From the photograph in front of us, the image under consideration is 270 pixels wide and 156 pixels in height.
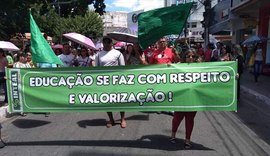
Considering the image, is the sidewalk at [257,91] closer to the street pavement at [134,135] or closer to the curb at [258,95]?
the curb at [258,95]

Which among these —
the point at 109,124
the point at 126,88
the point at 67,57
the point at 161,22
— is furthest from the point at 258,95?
the point at 126,88

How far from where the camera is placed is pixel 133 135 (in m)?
7.29

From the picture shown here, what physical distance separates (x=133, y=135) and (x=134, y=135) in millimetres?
17

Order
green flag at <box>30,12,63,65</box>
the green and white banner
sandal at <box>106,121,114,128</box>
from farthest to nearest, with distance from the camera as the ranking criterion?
sandal at <box>106,121,114,128</box>, green flag at <box>30,12,63,65</box>, the green and white banner

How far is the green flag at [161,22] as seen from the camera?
630 cm

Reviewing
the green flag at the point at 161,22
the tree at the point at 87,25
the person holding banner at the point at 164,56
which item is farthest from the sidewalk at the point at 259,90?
the tree at the point at 87,25

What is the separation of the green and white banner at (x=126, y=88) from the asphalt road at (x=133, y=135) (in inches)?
24.4

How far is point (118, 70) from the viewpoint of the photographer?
20.8ft

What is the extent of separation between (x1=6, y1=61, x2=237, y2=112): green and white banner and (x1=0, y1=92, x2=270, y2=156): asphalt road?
2.03 feet

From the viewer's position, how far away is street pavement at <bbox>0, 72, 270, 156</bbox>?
6.29 meters

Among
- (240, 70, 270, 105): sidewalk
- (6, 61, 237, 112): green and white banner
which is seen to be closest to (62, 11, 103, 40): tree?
(240, 70, 270, 105): sidewalk

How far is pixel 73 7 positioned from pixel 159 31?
106 feet

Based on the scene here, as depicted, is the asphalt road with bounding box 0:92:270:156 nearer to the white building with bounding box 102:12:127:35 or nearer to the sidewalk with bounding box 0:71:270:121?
the sidewalk with bounding box 0:71:270:121

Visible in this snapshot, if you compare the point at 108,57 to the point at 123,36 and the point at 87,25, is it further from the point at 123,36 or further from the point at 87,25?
the point at 87,25
